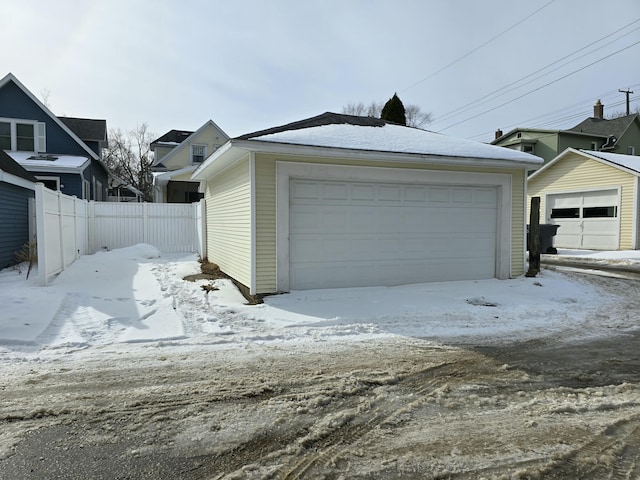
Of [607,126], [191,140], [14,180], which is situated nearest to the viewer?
[14,180]

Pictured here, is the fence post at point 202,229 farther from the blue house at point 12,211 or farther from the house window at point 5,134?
the house window at point 5,134

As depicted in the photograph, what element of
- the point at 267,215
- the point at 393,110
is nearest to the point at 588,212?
the point at 393,110

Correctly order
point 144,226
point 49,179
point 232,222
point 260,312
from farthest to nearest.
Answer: point 49,179
point 144,226
point 232,222
point 260,312

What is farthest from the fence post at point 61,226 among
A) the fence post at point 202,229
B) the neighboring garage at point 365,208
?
the fence post at point 202,229

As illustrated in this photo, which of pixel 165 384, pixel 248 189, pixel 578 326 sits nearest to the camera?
pixel 165 384

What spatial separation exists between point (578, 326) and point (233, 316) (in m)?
4.95

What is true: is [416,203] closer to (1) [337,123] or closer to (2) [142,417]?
(1) [337,123]

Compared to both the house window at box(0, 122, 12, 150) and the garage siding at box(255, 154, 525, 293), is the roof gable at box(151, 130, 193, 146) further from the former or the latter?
the garage siding at box(255, 154, 525, 293)

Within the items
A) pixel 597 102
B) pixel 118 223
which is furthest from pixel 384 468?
pixel 597 102

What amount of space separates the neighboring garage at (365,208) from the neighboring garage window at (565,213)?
35.9 feet

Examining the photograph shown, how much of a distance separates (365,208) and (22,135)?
16197mm

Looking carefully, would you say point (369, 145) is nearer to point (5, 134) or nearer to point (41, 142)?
point (41, 142)

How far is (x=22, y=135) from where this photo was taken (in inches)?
676

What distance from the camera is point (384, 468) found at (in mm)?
2539
